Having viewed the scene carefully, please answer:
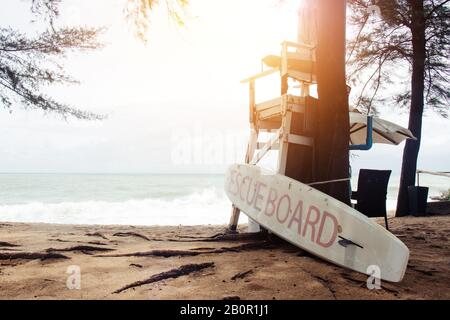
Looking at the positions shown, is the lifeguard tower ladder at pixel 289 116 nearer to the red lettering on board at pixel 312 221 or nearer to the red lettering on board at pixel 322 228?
the red lettering on board at pixel 312 221

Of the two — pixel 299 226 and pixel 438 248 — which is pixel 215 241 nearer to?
pixel 299 226

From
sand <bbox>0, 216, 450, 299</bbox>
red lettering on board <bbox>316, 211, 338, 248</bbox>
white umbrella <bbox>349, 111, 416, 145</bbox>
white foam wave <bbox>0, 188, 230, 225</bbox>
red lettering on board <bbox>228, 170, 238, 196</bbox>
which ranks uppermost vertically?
white umbrella <bbox>349, 111, 416, 145</bbox>

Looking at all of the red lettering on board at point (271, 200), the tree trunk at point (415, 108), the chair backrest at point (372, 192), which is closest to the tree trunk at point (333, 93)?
the red lettering on board at point (271, 200)

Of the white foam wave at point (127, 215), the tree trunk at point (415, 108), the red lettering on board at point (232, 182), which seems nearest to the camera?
the red lettering on board at point (232, 182)

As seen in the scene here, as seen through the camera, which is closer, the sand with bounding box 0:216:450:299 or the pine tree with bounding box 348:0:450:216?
the sand with bounding box 0:216:450:299

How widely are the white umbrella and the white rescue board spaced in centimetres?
152

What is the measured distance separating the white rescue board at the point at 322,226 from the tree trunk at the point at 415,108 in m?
6.05

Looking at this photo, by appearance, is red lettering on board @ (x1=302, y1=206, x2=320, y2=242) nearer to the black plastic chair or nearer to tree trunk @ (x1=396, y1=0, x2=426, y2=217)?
the black plastic chair

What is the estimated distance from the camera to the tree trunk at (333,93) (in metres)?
4.06

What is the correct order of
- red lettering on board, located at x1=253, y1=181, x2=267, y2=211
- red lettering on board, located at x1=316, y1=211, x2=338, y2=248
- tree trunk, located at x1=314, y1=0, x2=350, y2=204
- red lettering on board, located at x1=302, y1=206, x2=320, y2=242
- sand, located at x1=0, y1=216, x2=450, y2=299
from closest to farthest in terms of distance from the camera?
sand, located at x1=0, y1=216, x2=450, y2=299, red lettering on board, located at x1=316, y1=211, x2=338, y2=248, red lettering on board, located at x1=302, y1=206, x2=320, y2=242, tree trunk, located at x1=314, y1=0, x2=350, y2=204, red lettering on board, located at x1=253, y1=181, x2=267, y2=211

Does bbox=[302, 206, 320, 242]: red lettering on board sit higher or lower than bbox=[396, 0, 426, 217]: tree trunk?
lower

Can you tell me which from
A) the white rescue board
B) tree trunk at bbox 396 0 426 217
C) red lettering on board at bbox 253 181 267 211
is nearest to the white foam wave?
tree trunk at bbox 396 0 426 217

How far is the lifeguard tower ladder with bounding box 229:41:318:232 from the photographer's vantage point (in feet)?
14.4

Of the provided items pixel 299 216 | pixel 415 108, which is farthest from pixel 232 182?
pixel 415 108
